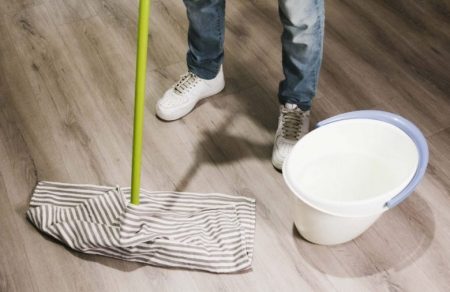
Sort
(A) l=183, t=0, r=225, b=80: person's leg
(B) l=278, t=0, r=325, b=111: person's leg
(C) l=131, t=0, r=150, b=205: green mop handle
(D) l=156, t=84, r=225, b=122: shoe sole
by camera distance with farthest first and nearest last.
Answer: (D) l=156, t=84, r=225, b=122: shoe sole, (A) l=183, t=0, r=225, b=80: person's leg, (B) l=278, t=0, r=325, b=111: person's leg, (C) l=131, t=0, r=150, b=205: green mop handle

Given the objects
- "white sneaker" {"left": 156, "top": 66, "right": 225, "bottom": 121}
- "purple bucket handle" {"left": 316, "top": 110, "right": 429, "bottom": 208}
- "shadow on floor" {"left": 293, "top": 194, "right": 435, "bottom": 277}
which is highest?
"purple bucket handle" {"left": 316, "top": 110, "right": 429, "bottom": 208}

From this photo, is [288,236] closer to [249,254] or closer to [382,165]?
[249,254]

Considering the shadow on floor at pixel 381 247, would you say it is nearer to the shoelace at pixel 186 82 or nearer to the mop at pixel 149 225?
the mop at pixel 149 225

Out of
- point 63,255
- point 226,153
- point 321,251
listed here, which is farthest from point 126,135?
point 321,251

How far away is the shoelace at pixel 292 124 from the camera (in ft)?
4.33

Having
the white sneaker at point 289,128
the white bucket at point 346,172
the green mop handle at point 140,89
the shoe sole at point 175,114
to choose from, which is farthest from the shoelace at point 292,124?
the green mop handle at point 140,89

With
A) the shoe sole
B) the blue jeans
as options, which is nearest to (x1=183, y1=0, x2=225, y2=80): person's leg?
the blue jeans

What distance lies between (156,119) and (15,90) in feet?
1.50

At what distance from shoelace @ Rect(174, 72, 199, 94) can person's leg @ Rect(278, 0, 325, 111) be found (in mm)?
280

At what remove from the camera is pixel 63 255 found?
1.14m

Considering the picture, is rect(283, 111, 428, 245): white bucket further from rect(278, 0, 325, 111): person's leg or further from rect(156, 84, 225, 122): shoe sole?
rect(156, 84, 225, 122): shoe sole

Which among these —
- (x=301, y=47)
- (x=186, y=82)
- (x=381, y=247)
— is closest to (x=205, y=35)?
(x=186, y=82)

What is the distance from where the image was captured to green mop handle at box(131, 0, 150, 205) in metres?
0.90

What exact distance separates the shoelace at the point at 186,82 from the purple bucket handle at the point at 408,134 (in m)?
0.49
